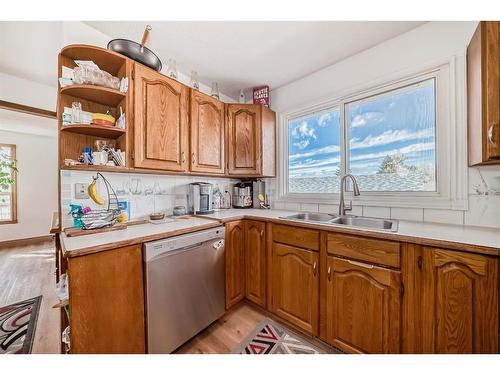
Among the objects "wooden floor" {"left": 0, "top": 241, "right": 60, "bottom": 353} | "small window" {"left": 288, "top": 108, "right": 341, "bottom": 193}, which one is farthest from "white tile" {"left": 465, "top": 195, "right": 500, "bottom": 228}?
"wooden floor" {"left": 0, "top": 241, "right": 60, "bottom": 353}

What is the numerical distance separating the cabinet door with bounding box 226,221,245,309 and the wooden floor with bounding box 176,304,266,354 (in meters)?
0.12

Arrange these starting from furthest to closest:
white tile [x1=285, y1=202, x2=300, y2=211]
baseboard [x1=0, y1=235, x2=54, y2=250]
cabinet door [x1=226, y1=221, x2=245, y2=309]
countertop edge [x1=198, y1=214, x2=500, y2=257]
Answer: baseboard [x1=0, y1=235, x2=54, y2=250] < white tile [x1=285, y1=202, x2=300, y2=211] < cabinet door [x1=226, y1=221, x2=245, y2=309] < countertop edge [x1=198, y1=214, x2=500, y2=257]

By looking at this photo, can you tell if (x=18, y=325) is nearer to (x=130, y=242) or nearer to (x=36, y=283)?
(x=36, y=283)

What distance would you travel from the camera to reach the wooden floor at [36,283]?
145 centimetres

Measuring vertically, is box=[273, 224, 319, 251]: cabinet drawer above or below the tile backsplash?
below

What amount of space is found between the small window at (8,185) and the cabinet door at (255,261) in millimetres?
5193

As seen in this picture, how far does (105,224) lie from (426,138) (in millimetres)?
2384

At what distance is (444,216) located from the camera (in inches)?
53.0

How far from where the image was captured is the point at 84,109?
4.56 feet

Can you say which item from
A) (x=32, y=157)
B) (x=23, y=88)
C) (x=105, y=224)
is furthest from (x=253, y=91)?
(x=32, y=157)

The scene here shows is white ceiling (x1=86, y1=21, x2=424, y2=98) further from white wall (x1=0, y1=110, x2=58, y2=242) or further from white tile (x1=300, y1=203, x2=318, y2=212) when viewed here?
white wall (x1=0, y1=110, x2=58, y2=242)

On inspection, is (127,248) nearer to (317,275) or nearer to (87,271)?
(87,271)

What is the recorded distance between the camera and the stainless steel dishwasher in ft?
3.69
